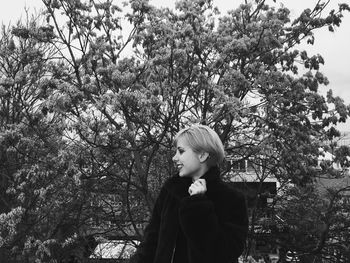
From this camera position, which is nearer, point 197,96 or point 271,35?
point 271,35

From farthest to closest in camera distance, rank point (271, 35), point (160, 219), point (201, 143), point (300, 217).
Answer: point (300, 217)
point (271, 35)
point (160, 219)
point (201, 143)

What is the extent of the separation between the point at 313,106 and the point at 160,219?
6.17m

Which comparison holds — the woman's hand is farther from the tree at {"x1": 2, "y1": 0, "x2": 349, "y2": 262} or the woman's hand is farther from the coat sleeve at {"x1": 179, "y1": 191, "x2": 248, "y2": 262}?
the tree at {"x1": 2, "y1": 0, "x2": 349, "y2": 262}

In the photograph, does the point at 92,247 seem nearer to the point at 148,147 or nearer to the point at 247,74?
the point at 148,147

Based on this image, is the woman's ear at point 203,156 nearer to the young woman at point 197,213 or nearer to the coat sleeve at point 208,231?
the young woman at point 197,213

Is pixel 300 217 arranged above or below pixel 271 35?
below

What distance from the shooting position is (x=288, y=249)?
867cm

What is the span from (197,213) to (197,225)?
56 mm

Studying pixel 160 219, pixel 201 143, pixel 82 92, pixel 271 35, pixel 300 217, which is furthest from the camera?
pixel 300 217

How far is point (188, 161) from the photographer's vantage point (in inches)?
94.3

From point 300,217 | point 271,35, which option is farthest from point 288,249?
point 271,35

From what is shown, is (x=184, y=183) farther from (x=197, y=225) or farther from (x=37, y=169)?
(x=37, y=169)

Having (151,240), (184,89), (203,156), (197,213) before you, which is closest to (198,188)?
(197,213)

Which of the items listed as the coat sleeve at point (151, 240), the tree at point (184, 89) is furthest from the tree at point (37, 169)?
the coat sleeve at point (151, 240)
